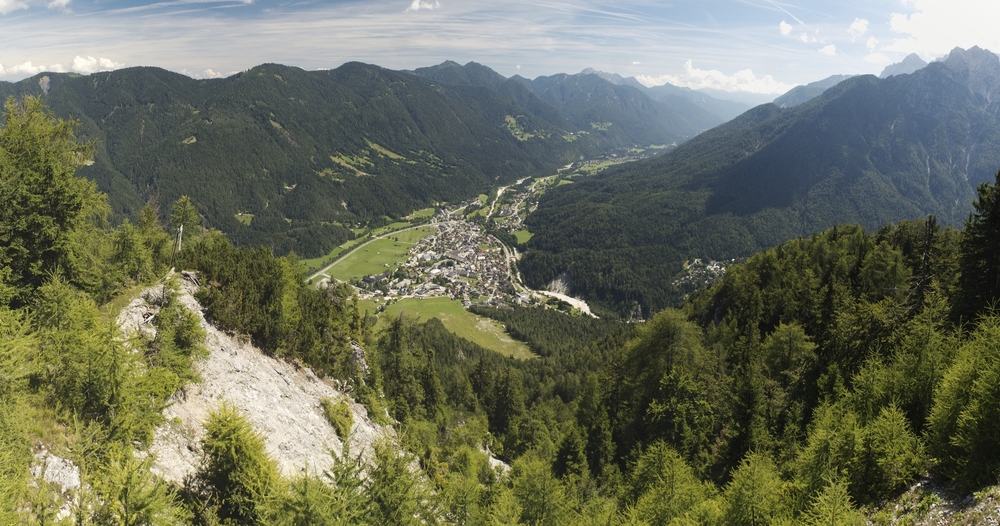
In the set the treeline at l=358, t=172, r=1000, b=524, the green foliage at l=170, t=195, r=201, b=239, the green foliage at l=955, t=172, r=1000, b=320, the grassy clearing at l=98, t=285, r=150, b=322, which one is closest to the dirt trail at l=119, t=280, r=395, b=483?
the grassy clearing at l=98, t=285, r=150, b=322

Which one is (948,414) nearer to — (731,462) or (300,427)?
(731,462)

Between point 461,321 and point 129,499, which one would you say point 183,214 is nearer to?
point 129,499

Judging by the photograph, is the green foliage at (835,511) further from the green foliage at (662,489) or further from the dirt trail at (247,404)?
the dirt trail at (247,404)

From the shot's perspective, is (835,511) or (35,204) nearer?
(835,511)

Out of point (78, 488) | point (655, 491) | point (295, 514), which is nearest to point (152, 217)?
point (78, 488)

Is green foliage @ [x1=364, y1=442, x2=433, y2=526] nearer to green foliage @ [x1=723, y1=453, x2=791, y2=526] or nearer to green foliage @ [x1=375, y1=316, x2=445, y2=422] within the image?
green foliage @ [x1=723, y1=453, x2=791, y2=526]

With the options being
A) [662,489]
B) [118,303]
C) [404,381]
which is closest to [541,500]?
[662,489]

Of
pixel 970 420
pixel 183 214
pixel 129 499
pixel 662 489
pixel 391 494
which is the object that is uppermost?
pixel 970 420
